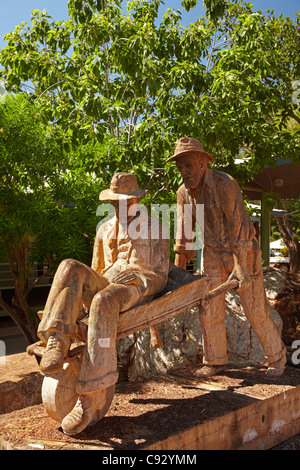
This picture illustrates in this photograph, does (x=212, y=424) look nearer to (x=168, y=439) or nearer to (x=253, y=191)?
(x=168, y=439)

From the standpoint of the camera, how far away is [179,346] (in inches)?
206

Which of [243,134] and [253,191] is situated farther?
[253,191]

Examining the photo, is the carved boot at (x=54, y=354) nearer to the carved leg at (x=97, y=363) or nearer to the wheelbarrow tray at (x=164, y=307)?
the carved leg at (x=97, y=363)

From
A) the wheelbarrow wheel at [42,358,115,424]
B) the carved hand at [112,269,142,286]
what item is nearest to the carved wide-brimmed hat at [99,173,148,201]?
the carved hand at [112,269,142,286]

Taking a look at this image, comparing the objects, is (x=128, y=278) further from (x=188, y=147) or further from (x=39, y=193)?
(x=39, y=193)

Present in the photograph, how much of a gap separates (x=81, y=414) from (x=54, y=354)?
0.42m

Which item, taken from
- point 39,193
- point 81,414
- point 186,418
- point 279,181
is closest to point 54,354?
point 81,414

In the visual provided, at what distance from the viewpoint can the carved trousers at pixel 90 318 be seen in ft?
9.25

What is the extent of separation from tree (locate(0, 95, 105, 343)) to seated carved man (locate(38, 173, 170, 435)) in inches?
61.8

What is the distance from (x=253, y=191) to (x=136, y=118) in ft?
23.7

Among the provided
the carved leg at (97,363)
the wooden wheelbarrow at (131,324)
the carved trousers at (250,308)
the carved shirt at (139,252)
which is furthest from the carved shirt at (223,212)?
the carved leg at (97,363)

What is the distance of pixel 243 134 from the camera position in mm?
6656

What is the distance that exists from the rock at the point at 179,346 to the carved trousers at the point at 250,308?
0.84m
